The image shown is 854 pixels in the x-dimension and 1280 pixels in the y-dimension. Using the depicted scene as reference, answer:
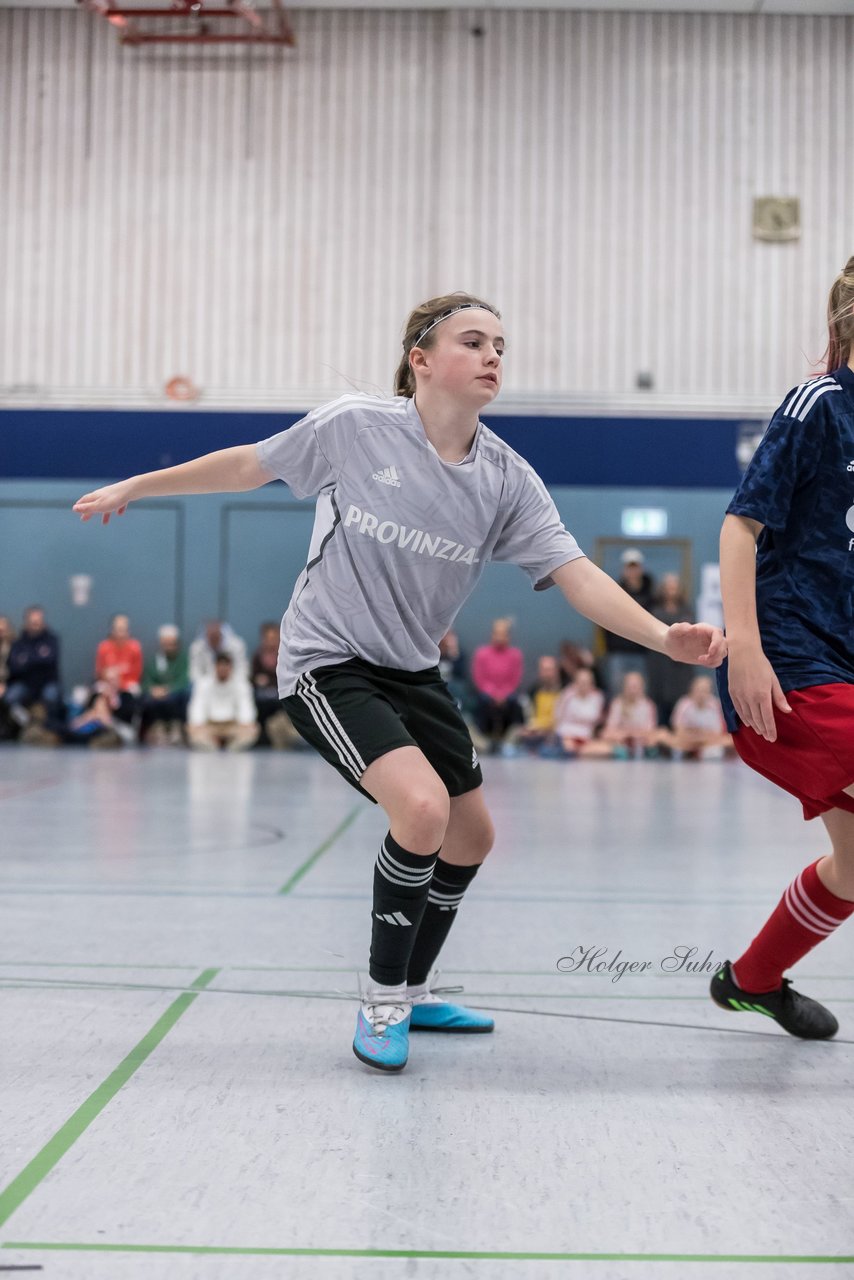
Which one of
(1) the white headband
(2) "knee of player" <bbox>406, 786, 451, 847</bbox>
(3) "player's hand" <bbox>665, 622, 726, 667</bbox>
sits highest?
(1) the white headband

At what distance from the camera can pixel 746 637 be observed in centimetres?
231

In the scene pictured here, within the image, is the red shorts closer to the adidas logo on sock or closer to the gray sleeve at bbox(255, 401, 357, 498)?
the adidas logo on sock

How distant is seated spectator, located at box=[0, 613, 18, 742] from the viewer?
1223 centimetres

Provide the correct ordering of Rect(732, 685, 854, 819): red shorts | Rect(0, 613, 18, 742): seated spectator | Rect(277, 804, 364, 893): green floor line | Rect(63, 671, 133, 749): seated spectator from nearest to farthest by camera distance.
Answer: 1. Rect(732, 685, 854, 819): red shorts
2. Rect(277, 804, 364, 893): green floor line
3. Rect(63, 671, 133, 749): seated spectator
4. Rect(0, 613, 18, 742): seated spectator

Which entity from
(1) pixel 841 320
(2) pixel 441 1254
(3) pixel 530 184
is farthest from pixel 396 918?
(3) pixel 530 184

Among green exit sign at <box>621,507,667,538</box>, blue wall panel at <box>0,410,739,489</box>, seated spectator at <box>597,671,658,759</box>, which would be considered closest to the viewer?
seated spectator at <box>597,671,658,759</box>

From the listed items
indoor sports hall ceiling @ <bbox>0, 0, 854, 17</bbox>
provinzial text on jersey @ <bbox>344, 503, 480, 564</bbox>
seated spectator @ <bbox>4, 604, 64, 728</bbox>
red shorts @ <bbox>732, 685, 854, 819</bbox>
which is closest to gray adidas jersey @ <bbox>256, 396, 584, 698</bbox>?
provinzial text on jersey @ <bbox>344, 503, 480, 564</bbox>

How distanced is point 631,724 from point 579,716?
A: 1.60ft

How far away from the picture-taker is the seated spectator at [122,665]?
12492 mm

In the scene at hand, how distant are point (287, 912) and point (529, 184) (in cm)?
1146

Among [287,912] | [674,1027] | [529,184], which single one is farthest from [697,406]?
[674,1027]

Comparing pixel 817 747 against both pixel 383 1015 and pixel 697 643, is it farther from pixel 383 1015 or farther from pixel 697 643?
pixel 383 1015

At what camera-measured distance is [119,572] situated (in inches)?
550

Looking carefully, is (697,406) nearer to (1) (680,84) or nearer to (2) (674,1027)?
(1) (680,84)
